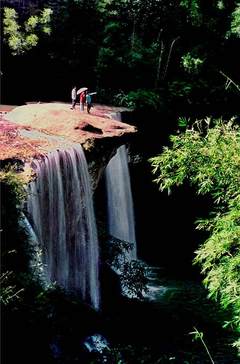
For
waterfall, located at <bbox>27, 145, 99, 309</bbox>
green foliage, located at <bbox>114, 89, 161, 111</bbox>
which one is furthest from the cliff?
green foliage, located at <bbox>114, 89, 161, 111</bbox>

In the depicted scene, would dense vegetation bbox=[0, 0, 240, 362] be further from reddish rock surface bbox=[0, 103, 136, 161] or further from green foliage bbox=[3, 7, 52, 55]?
reddish rock surface bbox=[0, 103, 136, 161]

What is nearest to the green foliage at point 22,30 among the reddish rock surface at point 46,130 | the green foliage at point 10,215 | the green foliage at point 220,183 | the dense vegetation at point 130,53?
the dense vegetation at point 130,53

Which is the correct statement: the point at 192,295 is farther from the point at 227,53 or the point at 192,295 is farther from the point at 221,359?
the point at 227,53

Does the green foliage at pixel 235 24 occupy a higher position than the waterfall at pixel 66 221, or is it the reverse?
the green foliage at pixel 235 24

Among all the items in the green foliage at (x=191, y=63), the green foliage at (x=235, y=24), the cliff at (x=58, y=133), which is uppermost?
the green foliage at (x=235, y=24)

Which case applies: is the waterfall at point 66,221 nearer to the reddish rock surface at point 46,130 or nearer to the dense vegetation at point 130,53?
the reddish rock surface at point 46,130

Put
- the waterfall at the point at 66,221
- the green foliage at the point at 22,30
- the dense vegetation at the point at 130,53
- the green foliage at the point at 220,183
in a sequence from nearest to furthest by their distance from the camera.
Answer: the green foliage at the point at 220,183 < the waterfall at the point at 66,221 < the green foliage at the point at 22,30 < the dense vegetation at the point at 130,53

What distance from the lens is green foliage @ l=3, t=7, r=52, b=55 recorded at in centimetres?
1738

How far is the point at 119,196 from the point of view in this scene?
53.5ft

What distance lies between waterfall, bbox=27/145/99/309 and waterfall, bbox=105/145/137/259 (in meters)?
3.76

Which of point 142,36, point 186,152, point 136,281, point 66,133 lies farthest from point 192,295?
point 142,36

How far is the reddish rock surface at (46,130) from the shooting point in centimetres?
1035

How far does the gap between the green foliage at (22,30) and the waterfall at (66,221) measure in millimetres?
7971

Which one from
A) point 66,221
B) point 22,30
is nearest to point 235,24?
point 22,30
